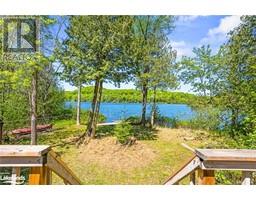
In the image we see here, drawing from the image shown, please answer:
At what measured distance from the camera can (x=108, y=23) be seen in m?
3.47

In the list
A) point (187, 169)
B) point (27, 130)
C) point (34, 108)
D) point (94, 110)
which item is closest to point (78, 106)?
point (94, 110)

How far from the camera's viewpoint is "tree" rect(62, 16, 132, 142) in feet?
11.4

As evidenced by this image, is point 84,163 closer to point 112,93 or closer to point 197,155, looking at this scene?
point 112,93

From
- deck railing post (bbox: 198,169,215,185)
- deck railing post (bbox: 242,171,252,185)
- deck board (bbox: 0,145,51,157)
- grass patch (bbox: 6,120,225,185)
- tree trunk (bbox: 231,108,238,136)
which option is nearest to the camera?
deck board (bbox: 0,145,51,157)

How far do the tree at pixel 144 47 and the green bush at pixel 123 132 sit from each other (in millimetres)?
141

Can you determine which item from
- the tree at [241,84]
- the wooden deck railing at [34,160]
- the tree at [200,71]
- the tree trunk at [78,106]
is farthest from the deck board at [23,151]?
the tree at [241,84]

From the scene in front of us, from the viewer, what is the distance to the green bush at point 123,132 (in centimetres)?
357

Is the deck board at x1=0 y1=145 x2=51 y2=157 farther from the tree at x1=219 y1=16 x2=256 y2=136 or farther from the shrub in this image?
the tree at x1=219 y1=16 x2=256 y2=136

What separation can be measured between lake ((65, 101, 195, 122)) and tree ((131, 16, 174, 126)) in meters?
0.09

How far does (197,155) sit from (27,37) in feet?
6.98

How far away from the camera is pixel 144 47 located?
3.54m

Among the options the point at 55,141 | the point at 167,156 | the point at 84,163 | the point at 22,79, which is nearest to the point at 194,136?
the point at 167,156

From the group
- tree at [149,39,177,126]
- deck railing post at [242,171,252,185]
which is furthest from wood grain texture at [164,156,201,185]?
tree at [149,39,177,126]
